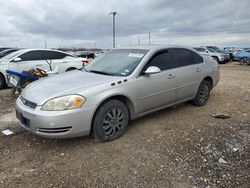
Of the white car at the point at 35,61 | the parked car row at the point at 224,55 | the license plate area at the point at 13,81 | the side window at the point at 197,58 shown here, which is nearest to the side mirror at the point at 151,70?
the side window at the point at 197,58

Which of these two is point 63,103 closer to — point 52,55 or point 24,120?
point 24,120

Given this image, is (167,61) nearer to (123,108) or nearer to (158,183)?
(123,108)

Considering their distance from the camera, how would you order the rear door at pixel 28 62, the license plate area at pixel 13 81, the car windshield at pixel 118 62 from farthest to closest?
the rear door at pixel 28 62, the license plate area at pixel 13 81, the car windshield at pixel 118 62

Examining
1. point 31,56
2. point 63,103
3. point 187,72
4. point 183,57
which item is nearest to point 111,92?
point 63,103

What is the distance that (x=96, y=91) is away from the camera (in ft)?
10.6

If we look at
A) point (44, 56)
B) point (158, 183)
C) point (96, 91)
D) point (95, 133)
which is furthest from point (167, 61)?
point (44, 56)

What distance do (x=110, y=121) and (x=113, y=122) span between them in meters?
0.06

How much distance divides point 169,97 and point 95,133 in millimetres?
1729

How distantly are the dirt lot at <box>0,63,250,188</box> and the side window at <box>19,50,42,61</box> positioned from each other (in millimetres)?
4443

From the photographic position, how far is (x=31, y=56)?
7945mm

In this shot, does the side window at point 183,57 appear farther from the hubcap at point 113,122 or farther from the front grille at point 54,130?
the front grille at point 54,130

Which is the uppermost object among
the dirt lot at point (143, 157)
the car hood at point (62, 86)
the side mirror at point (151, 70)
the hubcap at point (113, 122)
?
the side mirror at point (151, 70)

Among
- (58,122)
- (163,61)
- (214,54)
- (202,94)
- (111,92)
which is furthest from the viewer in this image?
(214,54)

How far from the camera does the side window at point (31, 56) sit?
25.6 ft
